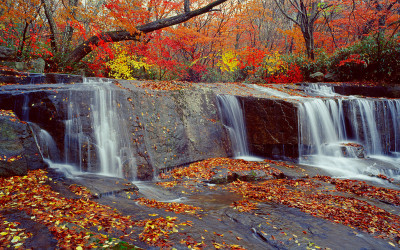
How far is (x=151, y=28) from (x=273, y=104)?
22.9ft

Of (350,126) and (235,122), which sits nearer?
(235,122)

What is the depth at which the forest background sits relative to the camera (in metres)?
11.9

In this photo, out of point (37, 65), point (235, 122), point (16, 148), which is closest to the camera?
point (16, 148)

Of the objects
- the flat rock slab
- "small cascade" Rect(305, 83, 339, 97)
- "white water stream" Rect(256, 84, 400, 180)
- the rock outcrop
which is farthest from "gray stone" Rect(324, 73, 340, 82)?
the flat rock slab

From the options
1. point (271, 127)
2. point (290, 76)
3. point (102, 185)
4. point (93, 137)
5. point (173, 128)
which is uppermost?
point (290, 76)

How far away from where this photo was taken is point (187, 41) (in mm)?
18484

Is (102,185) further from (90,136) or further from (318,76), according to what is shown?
(318,76)

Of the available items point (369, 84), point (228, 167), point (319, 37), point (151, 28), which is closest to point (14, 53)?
point (151, 28)

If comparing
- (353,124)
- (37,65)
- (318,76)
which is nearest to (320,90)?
(318,76)

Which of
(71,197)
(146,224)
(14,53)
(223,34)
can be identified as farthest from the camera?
(223,34)

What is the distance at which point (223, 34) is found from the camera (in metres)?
20.5

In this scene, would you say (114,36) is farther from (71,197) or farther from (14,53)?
(71,197)

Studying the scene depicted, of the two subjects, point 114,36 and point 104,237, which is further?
point 114,36

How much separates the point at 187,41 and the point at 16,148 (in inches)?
588
